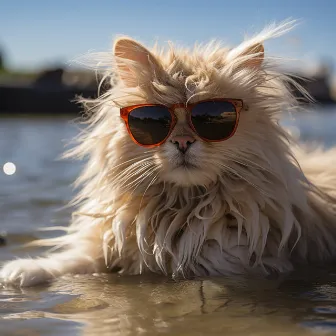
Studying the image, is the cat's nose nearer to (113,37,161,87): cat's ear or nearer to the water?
(113,37,161,87): cat's ear

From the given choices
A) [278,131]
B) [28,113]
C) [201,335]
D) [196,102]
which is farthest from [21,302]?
[28,113]

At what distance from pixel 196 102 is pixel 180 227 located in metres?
0.64

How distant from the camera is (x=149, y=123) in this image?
3244 mm

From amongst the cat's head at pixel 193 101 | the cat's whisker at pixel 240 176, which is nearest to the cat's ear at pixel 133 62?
the cat's head at pixel 193 101

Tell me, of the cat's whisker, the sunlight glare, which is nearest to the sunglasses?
the cat's whisker

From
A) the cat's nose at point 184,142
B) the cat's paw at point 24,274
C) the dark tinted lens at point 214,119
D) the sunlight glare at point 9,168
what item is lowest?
the cat's paw at point 24,274

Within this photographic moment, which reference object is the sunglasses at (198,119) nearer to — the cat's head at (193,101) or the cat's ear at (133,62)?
the cat's head at (193,101)

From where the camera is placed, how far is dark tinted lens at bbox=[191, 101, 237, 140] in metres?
3.21

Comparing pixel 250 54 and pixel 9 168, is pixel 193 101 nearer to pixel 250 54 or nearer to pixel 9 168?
pixel 250 54

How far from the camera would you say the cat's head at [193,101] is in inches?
127

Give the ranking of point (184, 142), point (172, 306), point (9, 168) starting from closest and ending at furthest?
point (172, 306) < point (184, 142) < point (9, 168)

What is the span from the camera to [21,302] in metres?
2.99

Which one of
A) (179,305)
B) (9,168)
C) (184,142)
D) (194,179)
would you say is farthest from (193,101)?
(9,168)

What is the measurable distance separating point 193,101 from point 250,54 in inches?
16.4
